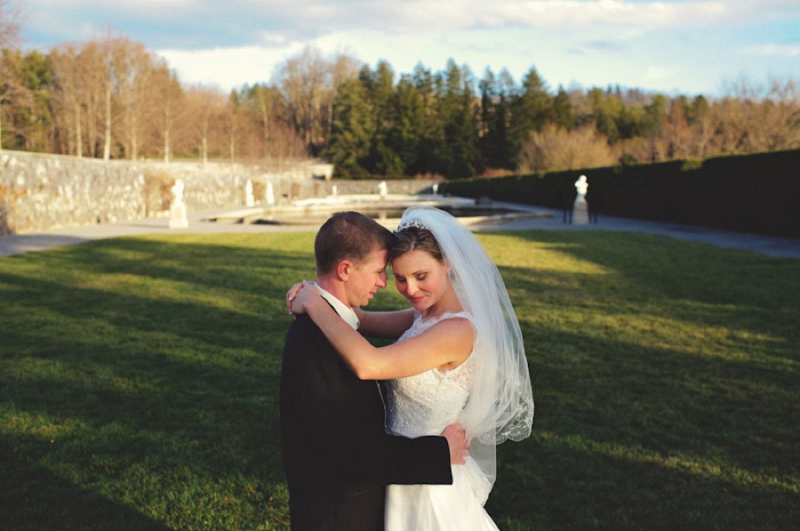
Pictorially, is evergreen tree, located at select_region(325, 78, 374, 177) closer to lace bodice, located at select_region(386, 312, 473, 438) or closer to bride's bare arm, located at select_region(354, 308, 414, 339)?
bride's bare arm, located at select_region(354, 308, 414, 339)

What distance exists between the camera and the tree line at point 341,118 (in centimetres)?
4784

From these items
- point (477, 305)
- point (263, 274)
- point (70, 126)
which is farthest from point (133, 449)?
point (70, 126)

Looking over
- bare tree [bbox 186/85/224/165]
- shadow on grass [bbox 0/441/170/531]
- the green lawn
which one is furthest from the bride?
bare tree [bbox 186/85/224/165]

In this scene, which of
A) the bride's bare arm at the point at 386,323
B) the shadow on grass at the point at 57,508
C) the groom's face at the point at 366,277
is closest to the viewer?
the groom's face at the point at 366,277

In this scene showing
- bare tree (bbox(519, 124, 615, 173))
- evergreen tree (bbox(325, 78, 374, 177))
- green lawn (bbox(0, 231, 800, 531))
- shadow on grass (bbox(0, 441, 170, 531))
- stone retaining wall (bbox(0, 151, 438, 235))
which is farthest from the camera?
evergreen tree (bbox(325, 78, 374, 177))

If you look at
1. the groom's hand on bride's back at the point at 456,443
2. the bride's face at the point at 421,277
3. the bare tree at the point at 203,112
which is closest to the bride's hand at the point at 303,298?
the bride's face at the point at 421,277

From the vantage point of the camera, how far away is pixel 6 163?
16.5 m

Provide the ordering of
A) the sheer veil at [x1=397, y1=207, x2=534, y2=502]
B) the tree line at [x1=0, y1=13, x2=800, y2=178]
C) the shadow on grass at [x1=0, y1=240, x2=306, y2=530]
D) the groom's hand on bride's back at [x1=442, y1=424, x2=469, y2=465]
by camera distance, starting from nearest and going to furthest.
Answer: the groom's hand on bride's back at [x1=442, y1=424, x2=469, y2=465] → the sheer veil at [x1=397, y1=207, x2=534, y2=502] → the shadow on grass at [x1=0, y1=240, x2=306, y2=530] → the tree line at [x1=0, y1=13, x2=800, y2=178]

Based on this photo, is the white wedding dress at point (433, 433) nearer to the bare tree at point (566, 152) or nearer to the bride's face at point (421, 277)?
the bride's face at point (421, 277)

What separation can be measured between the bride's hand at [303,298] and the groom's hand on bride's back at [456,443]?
58 centimetres

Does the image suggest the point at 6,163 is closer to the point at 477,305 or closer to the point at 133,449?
the point at 133,449

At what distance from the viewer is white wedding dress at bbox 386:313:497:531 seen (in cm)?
197

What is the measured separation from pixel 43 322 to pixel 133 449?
13.3ft

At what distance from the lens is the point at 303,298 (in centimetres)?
184
